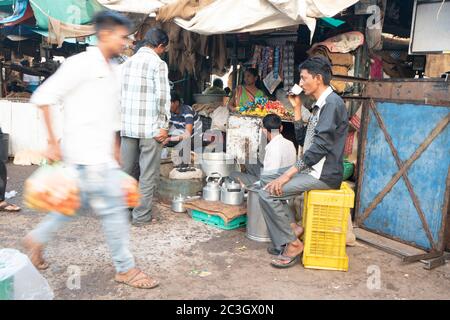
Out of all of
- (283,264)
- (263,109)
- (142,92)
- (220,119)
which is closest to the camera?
(283,264)

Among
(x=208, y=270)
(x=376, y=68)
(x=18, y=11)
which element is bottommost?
(x=208, y=270)

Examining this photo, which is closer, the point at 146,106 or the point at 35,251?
the point at 35,251

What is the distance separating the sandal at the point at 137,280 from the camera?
342cm

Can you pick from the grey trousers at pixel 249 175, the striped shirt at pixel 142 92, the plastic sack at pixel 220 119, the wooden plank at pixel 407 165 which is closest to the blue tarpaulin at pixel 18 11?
the plastic sack at pixel 220 119

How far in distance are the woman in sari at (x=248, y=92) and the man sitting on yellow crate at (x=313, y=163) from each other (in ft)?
10.9

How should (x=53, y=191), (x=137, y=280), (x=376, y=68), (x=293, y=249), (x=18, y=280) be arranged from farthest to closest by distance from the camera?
(x=376, y=68)
(x=293, y=249)
(x=137, y=280)
(x=53, y=191)
(x=18, y=280)

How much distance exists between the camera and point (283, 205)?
13.9 feet

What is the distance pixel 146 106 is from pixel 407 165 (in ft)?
9.54

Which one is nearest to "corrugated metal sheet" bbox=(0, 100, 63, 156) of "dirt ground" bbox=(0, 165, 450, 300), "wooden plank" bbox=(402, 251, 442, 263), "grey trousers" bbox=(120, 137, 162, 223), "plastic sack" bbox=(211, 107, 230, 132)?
"plastic sack" bbox=(211, 107, 230, 132)

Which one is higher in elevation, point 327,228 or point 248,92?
point 248,92

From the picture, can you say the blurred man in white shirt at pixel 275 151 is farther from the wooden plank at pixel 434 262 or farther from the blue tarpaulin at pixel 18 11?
the blue tarpaulin at pixel 18 11

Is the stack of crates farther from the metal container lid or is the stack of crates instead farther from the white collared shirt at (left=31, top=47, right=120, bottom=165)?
the metal container lid

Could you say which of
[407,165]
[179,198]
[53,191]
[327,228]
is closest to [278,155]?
[327,228]

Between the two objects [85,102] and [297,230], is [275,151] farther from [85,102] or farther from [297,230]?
[85,102]
